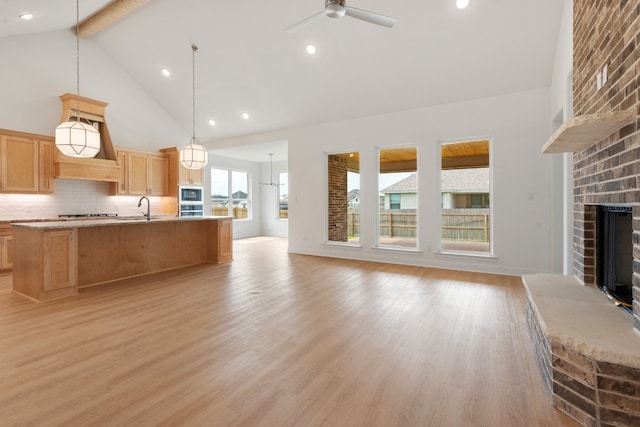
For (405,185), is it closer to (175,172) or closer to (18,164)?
(175,172)

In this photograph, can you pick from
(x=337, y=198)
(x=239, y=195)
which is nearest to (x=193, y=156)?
(x=337, y=198)

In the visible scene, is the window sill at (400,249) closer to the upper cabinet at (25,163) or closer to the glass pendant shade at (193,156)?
the glass pendant shade at (193,156)

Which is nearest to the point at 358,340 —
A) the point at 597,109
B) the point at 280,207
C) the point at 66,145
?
the point at 597,109

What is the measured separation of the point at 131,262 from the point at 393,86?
16.7ft

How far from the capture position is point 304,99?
253 inches

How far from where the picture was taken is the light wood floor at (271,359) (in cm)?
174

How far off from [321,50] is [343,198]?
132 inches

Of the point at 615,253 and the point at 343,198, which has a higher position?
the point at 343,198

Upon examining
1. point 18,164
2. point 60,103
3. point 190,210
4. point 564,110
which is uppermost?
point 60,103

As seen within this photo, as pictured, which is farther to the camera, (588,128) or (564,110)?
(564,110)

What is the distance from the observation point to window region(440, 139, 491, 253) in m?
7.20

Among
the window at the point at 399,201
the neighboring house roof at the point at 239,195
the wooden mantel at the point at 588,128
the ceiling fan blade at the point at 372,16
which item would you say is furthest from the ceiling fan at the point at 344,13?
the neighboring house roof at the point at 239,195

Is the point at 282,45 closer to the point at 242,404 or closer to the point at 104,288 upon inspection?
the point at 104,288

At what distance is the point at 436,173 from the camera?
5.71 meters
